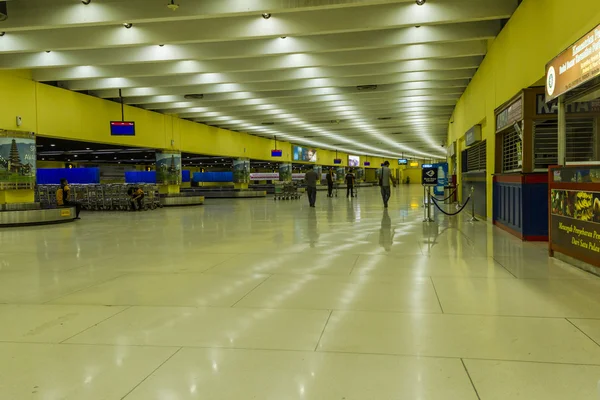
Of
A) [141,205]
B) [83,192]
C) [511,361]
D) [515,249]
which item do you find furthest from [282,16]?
[83,192]

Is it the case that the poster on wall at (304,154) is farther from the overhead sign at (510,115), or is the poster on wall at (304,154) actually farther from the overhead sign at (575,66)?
the overhead sign at (575,66)

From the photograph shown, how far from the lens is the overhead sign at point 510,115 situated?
9144 mm

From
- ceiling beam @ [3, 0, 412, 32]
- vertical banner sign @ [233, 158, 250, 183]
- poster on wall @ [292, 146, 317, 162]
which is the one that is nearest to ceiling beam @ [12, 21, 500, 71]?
ceiling beam @ [3, 0, 412, 32]

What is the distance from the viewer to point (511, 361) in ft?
9.95

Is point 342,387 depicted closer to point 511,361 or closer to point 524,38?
point 511,361

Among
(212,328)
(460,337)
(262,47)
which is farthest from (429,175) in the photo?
(212,328)

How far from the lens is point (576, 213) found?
615 cm

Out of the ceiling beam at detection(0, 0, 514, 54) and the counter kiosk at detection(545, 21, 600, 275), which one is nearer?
the counter kiosk at detection(545, 21, 600, 275)

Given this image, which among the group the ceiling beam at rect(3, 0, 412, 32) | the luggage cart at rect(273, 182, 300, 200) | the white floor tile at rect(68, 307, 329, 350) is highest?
the ceiling beam at rect(3, 0, 412, 32)

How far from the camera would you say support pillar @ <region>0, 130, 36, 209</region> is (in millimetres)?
14781

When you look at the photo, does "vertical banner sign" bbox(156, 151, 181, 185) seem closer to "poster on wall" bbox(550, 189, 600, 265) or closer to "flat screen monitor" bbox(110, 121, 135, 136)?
"flat screen monitor" bbox(110, 121, 135, 136)

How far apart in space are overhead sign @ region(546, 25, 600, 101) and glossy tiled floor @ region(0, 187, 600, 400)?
8.01 feet

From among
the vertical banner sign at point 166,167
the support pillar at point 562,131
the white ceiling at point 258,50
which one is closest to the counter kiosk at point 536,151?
the support pillar at point 562,131

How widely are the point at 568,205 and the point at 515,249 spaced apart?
5.05 ft
